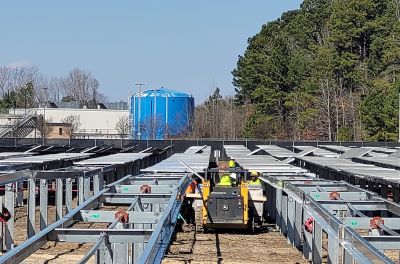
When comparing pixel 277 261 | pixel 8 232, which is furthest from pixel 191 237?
pixel 8 232

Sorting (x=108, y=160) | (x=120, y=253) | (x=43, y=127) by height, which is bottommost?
(x=120, y=253)

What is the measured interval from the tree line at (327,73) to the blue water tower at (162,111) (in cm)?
620

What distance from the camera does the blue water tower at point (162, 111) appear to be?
247ft

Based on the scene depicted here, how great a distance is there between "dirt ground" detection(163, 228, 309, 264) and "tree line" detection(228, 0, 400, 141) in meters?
39.4

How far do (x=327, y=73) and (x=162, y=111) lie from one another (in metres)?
18.3

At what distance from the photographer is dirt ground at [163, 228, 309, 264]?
14.3m

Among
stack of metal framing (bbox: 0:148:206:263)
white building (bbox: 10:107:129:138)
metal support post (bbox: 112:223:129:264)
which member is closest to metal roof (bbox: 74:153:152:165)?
stack of metal framing (bbox: 0:148:206:263)

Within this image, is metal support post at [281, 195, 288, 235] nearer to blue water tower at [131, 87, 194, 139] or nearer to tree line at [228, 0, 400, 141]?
tree line at [228, 0, 400, 141]

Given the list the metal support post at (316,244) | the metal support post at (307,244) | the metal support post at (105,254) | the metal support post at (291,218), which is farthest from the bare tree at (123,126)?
the metal support post at (105,254)

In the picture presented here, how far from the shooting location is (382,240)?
7.45m

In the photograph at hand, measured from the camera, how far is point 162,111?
78000mm

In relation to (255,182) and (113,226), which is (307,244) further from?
(113,226)

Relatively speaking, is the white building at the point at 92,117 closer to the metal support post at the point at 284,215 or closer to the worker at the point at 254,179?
the worker at the point at 254,179

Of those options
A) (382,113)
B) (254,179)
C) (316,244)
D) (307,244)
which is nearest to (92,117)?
(382,113)
